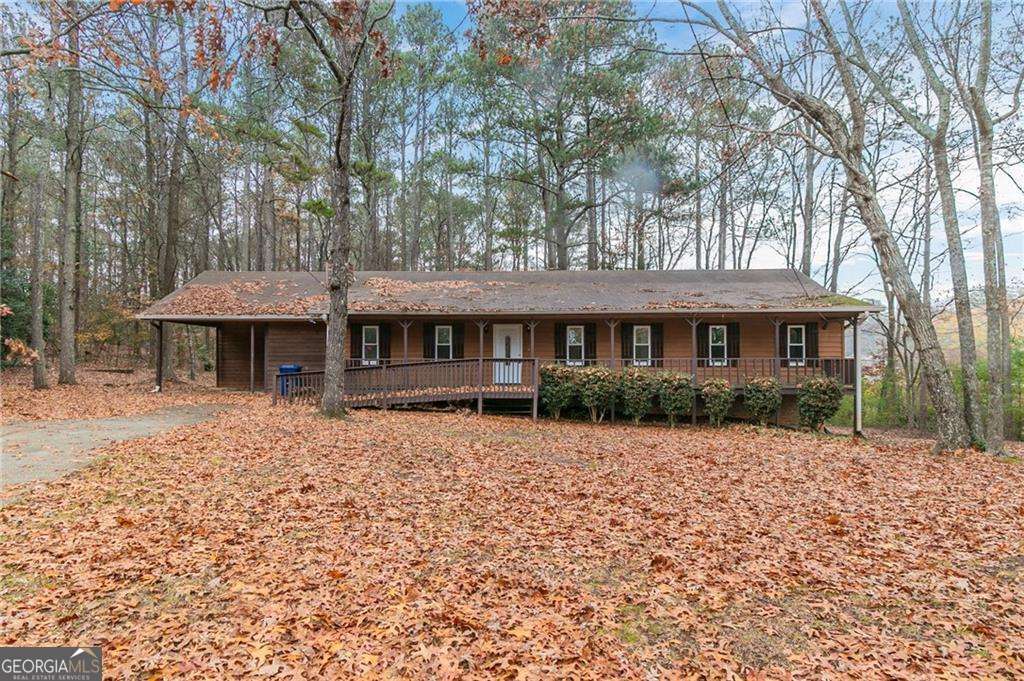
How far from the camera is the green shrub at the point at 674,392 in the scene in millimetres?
14531

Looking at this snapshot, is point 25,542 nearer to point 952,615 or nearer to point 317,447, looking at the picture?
point 317,447

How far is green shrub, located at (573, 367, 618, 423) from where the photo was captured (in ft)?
47.8

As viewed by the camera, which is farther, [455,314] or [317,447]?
[455,314]

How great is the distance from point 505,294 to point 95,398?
1206 centimetres

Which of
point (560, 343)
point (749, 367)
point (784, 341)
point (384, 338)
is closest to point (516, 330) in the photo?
point (560, 343)

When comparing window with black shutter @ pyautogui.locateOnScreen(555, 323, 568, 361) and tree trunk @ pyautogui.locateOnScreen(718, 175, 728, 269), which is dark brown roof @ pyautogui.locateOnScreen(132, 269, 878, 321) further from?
tree trunk @ pyautogui.locateOnScreen(718, 175, 728, 269)

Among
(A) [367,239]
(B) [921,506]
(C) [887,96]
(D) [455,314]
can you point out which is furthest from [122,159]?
(B) [921,506]

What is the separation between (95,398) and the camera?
14039 mm

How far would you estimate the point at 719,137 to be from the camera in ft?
36.1

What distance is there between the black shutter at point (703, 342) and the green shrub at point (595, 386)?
3.73 metres

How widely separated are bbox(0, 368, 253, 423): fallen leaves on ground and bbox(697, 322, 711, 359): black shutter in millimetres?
13722

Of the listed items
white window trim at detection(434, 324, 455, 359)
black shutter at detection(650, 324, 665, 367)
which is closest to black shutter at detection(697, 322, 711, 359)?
black shutter at detection(650, 324, 665, 367)

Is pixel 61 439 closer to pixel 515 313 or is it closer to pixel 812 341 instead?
pixel 515 313

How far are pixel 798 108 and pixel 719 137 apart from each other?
1.50 m
